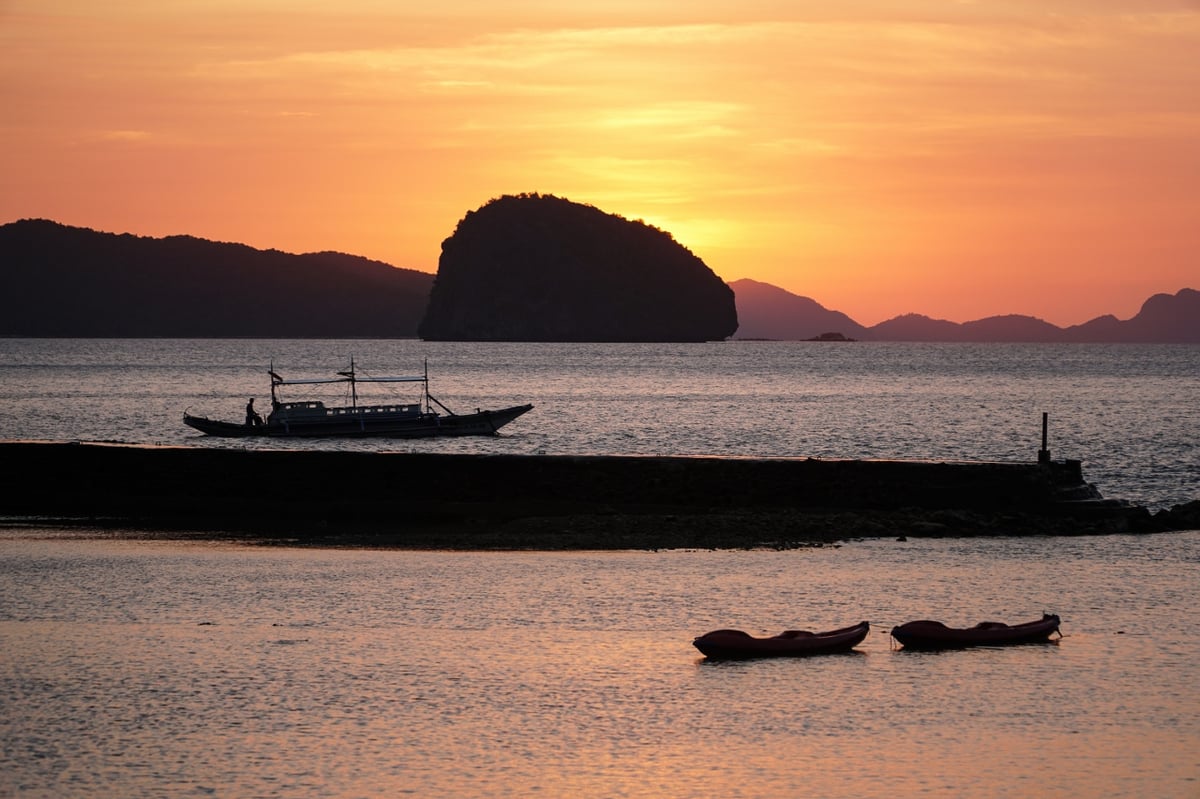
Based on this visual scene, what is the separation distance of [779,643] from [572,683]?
330cm

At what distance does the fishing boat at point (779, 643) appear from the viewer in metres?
18.3

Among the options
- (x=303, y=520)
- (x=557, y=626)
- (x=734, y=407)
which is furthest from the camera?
(x=734, y=407)

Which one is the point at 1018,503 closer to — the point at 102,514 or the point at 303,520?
the point at 303,520

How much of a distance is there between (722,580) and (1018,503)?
11.7 meters

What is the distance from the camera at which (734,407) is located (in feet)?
349

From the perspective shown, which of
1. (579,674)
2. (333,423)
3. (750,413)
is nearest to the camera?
(579,674)

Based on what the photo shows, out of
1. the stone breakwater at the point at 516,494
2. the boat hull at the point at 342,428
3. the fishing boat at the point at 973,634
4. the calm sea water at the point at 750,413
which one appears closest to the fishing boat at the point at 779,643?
the fishing boat at the point at 973,634

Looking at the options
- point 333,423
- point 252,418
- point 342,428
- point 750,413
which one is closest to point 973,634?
point 342,428

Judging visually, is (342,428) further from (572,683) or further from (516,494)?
(572,683)

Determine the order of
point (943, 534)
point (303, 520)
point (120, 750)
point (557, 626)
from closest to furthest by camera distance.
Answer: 1. point (120, 750)
2. point (557, 626)
3. point (943, 534)
4. point (303, 520)

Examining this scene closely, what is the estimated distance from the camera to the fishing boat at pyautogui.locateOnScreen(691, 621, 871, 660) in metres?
18.3

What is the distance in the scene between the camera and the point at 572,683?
16.9 metres

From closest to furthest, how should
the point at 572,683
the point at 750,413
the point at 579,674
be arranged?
1. the point at 572,683
2. the point at 579,674
3. the point at 750,413

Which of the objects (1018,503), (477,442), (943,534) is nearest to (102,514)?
(943,534)
